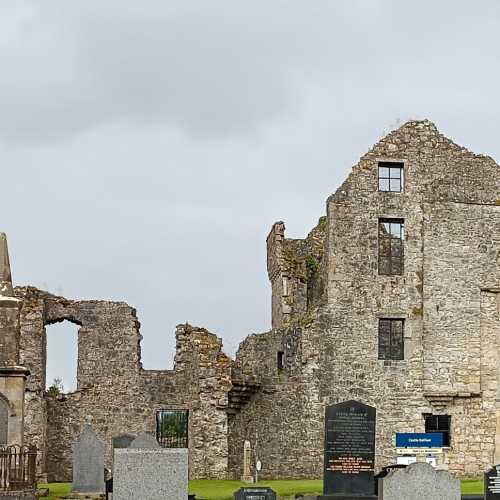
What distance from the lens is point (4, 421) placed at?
26328 millimetres

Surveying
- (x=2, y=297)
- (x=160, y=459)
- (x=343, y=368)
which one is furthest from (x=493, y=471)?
(x=343, y=368)

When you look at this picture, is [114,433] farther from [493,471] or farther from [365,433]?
[493,471]

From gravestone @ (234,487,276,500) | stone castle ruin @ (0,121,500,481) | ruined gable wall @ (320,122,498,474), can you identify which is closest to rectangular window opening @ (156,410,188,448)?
stone castle ruin @ (0,121,500,481)

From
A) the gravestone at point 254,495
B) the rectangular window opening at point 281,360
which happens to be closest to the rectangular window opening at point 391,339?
the rectangular window opening at point 281,360

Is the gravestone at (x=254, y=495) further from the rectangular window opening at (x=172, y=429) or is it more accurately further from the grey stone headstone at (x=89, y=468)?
the rectangular window opening at (x=172, y=429)

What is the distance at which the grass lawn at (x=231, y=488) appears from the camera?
29.0 m

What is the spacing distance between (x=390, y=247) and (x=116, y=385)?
9.50 meters

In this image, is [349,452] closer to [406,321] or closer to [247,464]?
[247,464]

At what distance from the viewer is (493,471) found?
912 inches

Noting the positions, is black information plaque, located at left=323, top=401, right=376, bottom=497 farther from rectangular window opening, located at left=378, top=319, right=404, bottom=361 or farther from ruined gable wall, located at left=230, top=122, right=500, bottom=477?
rectangular window opening, located at left=378, top=319, right=404, bottom=361

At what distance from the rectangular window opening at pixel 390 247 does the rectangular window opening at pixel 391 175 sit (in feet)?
3.46

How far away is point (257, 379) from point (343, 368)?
2945mm

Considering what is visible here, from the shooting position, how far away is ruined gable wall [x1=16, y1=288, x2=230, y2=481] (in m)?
37.7

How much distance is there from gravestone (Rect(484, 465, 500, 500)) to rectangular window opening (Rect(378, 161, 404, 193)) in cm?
1583
